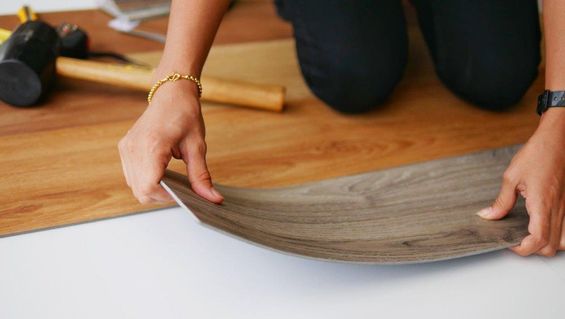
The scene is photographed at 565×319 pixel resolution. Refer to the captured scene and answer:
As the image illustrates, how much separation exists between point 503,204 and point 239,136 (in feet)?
2.17

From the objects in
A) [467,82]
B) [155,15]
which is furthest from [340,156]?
[155,15]

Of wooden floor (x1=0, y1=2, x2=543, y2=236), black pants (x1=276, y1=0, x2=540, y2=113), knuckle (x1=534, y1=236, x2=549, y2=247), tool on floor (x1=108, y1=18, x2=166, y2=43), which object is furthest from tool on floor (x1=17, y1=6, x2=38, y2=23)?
knuckle (x1=534, y1=236, x2=549, y2=247)

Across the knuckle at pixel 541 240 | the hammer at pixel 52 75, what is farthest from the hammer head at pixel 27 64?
the knuckle at pixel 541 240

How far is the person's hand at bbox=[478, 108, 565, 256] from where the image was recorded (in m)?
1.05

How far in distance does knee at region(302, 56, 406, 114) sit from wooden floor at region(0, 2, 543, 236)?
43 millimetres

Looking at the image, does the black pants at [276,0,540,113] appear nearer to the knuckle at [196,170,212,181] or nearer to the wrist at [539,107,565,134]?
the wrist at [539,107,565,134]

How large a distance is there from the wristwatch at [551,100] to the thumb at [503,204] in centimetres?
18

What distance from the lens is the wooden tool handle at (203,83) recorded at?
152cm

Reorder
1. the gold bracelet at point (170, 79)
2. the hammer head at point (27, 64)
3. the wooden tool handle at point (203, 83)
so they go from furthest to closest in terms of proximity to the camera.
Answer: the wooden tool handle at point (203, 83) < the hammer head at point (27, 64) < the gold bracelet at point (170, 79)

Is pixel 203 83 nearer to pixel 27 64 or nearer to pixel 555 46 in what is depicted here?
pixel 27 64

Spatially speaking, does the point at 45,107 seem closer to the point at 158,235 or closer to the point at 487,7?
the point at 158,235

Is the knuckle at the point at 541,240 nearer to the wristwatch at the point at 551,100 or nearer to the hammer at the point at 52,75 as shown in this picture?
the wristwatch at the point at 551,100

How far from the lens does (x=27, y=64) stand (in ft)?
4.56

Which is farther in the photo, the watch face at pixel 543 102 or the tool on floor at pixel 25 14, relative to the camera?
the tool on floor at pixel 25 14
